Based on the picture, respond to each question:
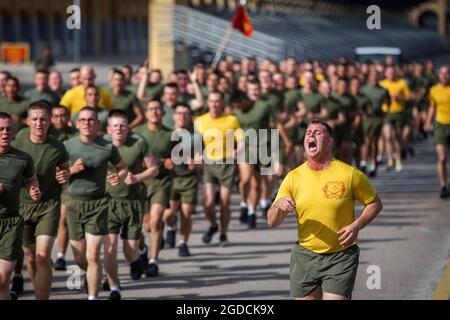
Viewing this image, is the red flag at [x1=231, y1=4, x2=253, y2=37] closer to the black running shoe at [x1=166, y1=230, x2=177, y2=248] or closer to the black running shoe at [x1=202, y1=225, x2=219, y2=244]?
the black running shoe at [x1=202, y1=225, x2=219, y2=244]

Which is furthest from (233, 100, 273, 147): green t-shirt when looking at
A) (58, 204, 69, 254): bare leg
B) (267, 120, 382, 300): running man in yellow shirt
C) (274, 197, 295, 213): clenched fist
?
(274, 197, 295, 213): clenched fist

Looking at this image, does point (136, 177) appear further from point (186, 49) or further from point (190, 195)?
point (186, 49)

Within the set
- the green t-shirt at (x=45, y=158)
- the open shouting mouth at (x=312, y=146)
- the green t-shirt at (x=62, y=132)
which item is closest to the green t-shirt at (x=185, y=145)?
the green t-shirt at (x=62, y=132)

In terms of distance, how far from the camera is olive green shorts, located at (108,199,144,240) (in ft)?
45.8

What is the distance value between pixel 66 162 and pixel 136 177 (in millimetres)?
977

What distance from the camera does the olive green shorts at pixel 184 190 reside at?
53.8 ft

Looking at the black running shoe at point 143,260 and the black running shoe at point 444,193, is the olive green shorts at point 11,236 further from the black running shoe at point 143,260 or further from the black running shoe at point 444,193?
the black running shoe at point 444,193

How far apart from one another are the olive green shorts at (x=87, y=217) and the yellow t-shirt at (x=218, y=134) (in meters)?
3.97

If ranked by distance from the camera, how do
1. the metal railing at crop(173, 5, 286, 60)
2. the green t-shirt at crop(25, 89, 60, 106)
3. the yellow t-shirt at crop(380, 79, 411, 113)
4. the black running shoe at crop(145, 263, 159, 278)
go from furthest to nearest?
the metal railing at crop(173, 5, 286, 60) < the yellow t-shirt at crop(380, 79, 411, 113) < the green t-shirt at crop(25, 89, 60, 106) < the black running shoe at crop(145, 263, 159, 278)

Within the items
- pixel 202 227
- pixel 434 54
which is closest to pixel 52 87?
pixel 202 227

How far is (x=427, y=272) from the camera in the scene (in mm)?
14602

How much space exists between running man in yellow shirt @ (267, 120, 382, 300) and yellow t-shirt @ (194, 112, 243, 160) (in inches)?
274

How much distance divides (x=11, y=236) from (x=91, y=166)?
1.87m

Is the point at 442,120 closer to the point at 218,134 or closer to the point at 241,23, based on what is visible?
the point at 218,134
